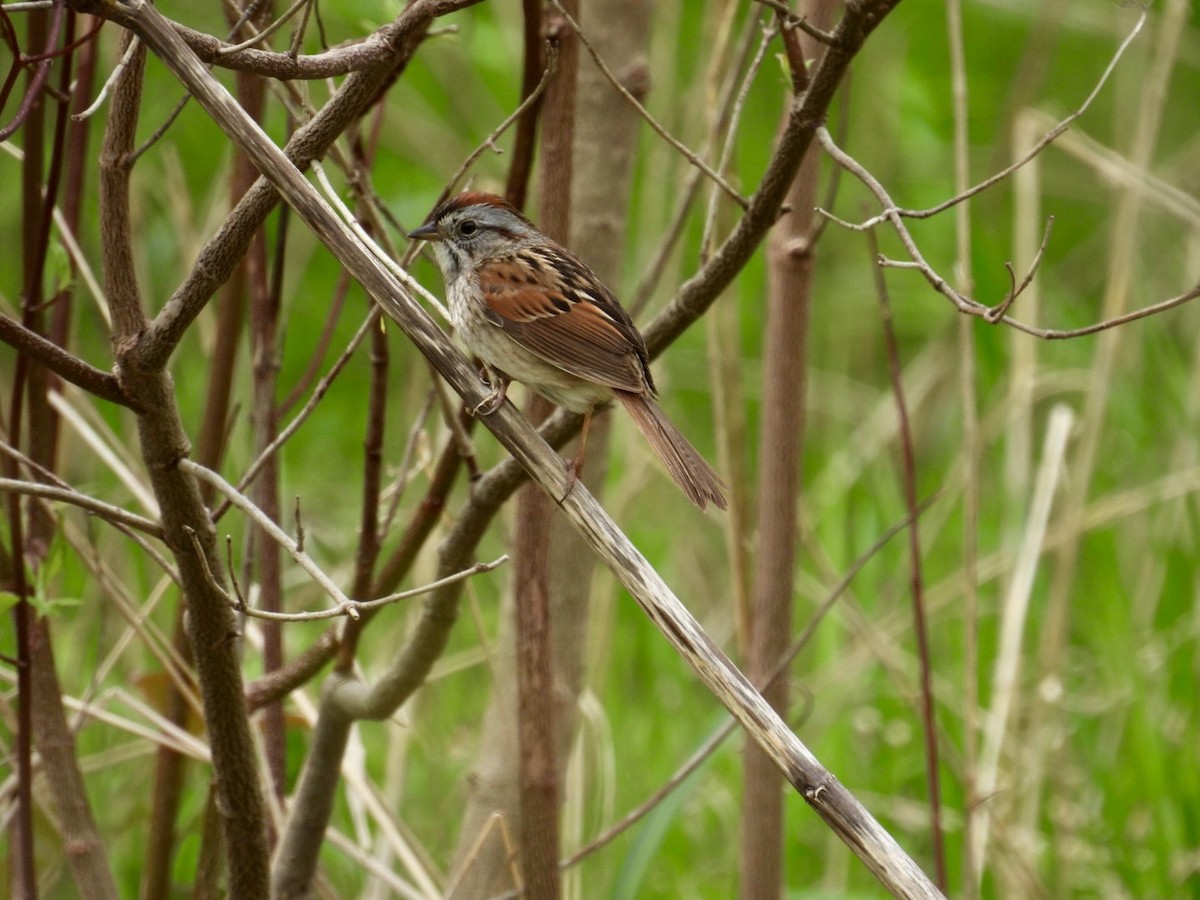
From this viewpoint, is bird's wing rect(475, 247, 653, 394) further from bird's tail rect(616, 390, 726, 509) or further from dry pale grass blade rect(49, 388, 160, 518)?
dry pale grass blade rect(49, 388, 160, 518)

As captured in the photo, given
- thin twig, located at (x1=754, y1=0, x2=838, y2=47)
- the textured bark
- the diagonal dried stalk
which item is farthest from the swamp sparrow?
thin twig, located at (x1=754, y1=0, x2=838, y2=47)

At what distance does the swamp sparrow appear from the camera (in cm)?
232

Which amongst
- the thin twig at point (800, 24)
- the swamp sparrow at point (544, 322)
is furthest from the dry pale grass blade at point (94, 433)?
the thin twig at point (800, 24)

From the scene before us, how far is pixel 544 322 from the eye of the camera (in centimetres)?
259

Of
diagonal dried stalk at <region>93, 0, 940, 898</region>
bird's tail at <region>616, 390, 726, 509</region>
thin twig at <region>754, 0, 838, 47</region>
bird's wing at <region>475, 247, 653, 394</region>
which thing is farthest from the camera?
bird's wing at <region>475, 247, 653, 394</region>

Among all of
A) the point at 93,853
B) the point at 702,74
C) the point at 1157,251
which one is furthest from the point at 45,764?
the point at 1157,251

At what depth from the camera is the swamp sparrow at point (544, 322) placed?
2.32 metres

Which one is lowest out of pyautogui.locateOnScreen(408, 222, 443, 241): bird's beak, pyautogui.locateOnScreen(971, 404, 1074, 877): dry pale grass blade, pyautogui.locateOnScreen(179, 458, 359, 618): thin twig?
pyautogui.locateOnScreen(971, 404, 1074, 877): dry pale grass blade

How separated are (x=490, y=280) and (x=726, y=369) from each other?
71 cm

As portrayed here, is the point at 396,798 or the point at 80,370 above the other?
the point at 80,370

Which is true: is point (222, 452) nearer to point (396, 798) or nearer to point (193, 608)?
point (193, 608)

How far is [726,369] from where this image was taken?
3.24 metres

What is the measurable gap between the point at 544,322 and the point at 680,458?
49 cm

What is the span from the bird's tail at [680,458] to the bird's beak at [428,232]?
0.56 m
